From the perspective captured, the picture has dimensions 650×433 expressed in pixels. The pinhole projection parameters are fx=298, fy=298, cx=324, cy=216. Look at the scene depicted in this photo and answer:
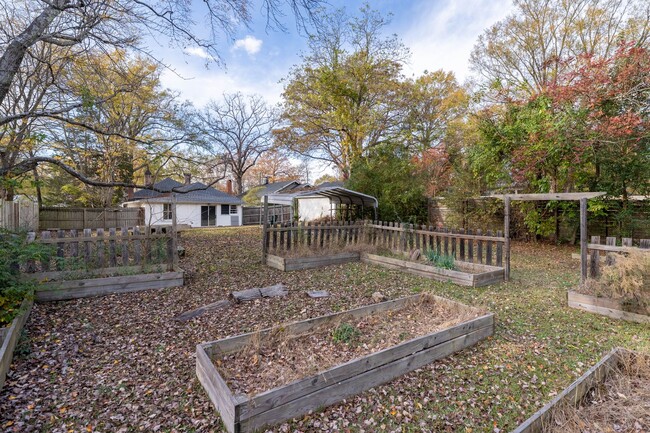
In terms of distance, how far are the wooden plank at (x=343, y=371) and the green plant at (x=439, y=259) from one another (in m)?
3.05

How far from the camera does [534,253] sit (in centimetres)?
935

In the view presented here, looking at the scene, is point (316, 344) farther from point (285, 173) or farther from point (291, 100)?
point (285, 173)

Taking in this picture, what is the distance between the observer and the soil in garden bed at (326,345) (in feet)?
8.05

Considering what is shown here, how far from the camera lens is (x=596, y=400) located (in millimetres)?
2355

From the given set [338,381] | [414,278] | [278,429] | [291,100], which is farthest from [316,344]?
[291,100]

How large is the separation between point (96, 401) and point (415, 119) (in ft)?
63.5

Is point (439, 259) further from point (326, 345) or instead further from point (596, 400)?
point (326, 345)

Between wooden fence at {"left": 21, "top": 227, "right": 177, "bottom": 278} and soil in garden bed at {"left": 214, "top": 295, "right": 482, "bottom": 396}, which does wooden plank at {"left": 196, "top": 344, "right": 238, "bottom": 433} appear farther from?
wooden fence at {"left": 21, "top": 227, "right": 177, "bottom": 278}

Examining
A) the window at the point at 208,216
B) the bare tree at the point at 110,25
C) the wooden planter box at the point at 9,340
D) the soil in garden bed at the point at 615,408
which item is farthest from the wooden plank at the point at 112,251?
the window at the point at 208,216

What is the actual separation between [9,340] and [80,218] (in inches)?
819

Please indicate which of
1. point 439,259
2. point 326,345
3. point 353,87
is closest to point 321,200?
point 353,87

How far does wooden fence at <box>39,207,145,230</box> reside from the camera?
59.9 ft

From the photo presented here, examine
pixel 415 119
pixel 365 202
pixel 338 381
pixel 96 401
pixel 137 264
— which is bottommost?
pixel 96 401

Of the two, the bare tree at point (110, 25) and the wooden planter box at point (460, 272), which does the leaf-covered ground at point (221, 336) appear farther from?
the bare tree at point (110, 25)
